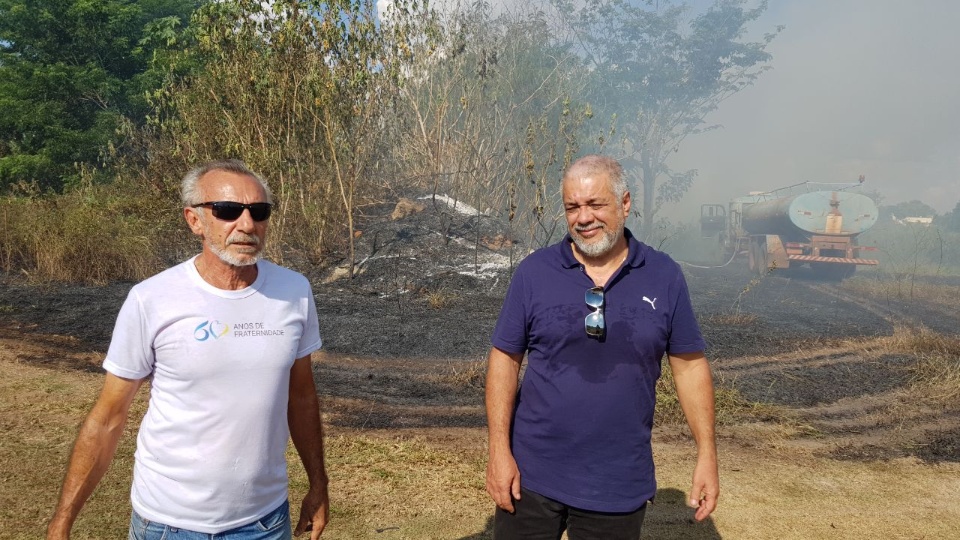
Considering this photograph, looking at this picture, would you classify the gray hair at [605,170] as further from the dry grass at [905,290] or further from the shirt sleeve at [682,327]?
the dry grass at [905,290]

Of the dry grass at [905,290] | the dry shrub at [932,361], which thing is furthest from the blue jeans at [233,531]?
the dry grass at [905,290]

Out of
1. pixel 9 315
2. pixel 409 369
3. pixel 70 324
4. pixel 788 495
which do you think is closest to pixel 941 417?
pixel 788 495

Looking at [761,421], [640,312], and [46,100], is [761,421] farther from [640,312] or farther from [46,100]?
[46,100]

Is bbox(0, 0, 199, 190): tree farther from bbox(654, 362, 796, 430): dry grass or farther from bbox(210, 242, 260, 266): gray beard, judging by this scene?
bbox(210, 242, 260, 266): gray beard

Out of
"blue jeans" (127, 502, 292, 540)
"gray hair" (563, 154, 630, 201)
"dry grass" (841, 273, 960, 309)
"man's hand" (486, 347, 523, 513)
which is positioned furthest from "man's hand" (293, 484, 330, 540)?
"dry grass" (841, 273, 960, 309)

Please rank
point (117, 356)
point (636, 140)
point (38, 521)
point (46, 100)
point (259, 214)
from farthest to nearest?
1. point (636, 140)
2. point (46, 100)
3. point (38, 521)
4. point (259, 214)
5. point (117, 356)

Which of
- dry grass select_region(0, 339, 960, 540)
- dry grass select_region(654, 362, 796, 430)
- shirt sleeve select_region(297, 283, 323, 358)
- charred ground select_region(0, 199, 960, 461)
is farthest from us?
charred ground select_region(0, 199, 960, 461)

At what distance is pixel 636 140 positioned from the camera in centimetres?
3372

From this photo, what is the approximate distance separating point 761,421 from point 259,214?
539cm

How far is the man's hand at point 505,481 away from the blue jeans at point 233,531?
2.20 feet

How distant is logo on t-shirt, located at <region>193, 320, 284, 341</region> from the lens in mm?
1946

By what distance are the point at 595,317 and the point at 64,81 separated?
68.1 ft

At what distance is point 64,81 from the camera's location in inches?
749

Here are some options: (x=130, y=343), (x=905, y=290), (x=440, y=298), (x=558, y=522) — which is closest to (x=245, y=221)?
(x=130, y=343)
